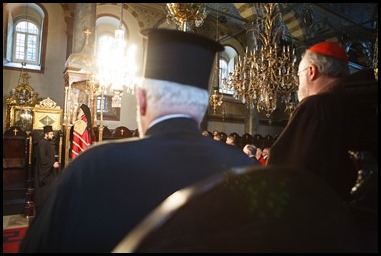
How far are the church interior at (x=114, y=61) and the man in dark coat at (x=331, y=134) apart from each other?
2.89 meters

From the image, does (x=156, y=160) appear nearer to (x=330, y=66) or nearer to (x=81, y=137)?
(x=330, y=66)

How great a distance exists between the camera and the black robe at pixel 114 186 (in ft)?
2.99

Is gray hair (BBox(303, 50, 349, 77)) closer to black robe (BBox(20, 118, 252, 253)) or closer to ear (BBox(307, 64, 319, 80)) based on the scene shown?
ear (BBox(307, 64, 319, 80))

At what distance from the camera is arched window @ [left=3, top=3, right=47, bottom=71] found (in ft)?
41.5

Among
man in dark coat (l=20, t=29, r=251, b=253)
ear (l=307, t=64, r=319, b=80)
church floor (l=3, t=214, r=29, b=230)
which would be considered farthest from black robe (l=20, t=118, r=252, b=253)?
church floor (l=3, t=214, r=29, b=230)

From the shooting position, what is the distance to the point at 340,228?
73 cm

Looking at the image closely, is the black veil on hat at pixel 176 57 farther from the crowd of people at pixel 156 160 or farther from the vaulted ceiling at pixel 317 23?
the vaulted ceiling at pixel 317 23

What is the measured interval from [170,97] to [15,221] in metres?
6.10

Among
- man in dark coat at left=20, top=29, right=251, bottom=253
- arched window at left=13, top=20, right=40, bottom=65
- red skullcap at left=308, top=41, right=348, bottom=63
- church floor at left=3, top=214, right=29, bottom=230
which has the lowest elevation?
church floor at left=3, top=214, right=29, bottom=230

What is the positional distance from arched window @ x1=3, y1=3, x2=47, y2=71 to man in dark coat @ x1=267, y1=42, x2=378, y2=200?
13358 mm

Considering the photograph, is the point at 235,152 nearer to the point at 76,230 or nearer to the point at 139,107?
the point at 139,107

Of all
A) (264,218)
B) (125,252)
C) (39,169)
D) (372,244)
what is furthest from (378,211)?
(39,169)

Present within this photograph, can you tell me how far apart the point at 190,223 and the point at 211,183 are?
0.30 feet

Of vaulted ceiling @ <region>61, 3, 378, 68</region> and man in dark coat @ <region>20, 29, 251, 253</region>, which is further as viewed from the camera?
vaulted ceiling @ <region>61, 3, 378, 68</region>
